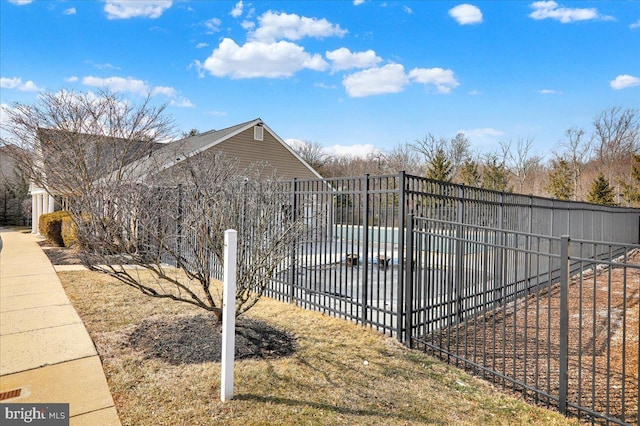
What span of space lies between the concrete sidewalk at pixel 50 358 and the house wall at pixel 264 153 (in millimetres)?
10335

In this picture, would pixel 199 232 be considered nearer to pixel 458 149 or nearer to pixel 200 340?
pixel 200 340

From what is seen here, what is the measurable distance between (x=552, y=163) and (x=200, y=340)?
3636cm

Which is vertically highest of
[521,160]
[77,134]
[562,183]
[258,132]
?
[521,160]

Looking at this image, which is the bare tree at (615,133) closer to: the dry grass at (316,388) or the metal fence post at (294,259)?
the metal fence post at (294,259)

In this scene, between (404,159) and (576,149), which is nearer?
(576,149)

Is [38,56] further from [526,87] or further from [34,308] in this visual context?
[526,87]

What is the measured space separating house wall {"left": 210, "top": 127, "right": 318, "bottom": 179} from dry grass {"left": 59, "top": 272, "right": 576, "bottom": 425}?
12.0 m

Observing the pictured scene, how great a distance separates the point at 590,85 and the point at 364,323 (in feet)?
86.7

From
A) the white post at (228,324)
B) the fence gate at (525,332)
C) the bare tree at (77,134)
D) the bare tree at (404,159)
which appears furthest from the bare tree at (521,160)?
the white post at (228,324)

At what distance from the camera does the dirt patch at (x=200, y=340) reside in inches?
149

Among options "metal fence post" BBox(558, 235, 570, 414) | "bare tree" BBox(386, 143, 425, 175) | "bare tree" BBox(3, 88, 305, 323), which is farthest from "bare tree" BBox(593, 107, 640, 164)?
"bare tree" BBox(3, 88, 305, 323)

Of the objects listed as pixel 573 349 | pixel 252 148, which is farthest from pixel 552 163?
pixel 573 349

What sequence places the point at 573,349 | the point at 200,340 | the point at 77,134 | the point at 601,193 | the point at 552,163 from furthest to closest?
the point at 552,163
the point at 601,193
the point at 77,134
the point at 573,349
the point at 200,340

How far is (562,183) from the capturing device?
87.3 feet
